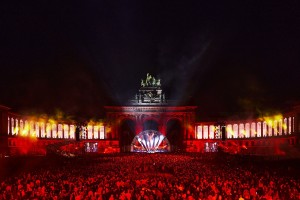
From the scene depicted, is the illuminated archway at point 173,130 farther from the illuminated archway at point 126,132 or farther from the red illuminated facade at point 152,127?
the illuminated archway at point 126,132

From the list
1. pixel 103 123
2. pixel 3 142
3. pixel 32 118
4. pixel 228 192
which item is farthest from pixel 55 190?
pixel 103 123

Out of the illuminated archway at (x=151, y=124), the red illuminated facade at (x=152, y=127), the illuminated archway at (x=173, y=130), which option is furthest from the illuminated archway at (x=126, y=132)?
the illuminated archway at (x=173, y=130)

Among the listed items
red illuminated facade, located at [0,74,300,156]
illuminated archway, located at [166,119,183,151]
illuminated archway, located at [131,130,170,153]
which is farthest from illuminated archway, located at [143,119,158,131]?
illuminated archway, located at [131,130,170,153]

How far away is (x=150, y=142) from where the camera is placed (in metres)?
107

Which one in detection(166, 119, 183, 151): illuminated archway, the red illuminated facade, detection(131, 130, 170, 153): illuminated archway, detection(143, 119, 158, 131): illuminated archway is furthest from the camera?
detection(143, 119, 158, 131): illuminated archway

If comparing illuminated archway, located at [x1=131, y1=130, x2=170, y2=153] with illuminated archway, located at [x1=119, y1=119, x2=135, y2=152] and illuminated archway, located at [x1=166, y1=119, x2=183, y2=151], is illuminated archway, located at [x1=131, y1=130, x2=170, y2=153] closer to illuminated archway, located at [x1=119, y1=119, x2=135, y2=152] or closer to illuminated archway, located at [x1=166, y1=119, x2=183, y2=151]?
illuminated archway, located at [x1=119, y1=119, x2=135, y2=152]

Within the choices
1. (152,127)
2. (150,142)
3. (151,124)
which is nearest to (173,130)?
(152,127)

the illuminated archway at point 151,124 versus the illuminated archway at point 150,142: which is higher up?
the illuminated archway at point 151,124

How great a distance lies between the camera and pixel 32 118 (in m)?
94.3

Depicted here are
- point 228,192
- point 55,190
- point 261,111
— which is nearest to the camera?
point 228,192

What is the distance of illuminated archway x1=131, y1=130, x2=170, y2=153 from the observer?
106812 millimetres

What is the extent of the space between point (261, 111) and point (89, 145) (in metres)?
45.2

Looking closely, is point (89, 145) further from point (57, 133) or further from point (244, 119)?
point (244, 119)

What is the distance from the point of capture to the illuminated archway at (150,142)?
107 meters
